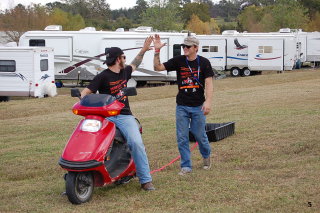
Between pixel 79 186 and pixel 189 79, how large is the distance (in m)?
1.99

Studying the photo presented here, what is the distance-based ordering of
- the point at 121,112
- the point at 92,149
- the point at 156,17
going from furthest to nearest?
the point at 156,17, the point at 121,112, the point at 92,149

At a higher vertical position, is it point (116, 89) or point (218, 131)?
point (116, 89)

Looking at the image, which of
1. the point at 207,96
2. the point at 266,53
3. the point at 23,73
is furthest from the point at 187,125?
the point at 266,53

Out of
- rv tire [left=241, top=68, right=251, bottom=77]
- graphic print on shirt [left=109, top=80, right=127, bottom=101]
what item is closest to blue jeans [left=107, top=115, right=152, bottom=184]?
graphic print on shirt [left=109, top=80, right=127, bottom=101]

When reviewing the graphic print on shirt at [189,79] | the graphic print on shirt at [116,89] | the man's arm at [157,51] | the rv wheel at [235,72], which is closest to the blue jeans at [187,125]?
the graphic print on shirt at [189,79]

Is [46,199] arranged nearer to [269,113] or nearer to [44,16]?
[269,113]

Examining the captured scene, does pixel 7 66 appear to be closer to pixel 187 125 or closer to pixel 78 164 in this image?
pixel 187 125

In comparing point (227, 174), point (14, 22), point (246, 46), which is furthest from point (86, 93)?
point (14, 22)

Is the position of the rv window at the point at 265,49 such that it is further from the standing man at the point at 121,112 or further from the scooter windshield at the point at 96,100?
the scooter windshield at the point at 96,100

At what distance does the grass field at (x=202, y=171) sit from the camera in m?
5.69

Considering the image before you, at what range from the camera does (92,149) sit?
571cm

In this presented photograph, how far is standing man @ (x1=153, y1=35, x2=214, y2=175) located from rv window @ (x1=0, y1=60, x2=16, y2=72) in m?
16.4

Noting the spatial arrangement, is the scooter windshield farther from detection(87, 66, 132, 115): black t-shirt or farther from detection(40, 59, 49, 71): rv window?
detection(40, 59, 49, 71): rv window

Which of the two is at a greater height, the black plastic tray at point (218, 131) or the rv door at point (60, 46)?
the rv door at point (60, 46)
